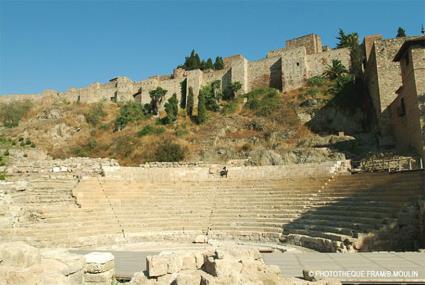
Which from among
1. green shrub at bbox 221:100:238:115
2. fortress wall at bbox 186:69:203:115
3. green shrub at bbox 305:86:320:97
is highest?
fortress wall at bbox 186:69:203:115

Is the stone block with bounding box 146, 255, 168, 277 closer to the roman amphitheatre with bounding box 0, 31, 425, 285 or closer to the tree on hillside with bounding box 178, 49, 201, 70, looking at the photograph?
the roman amphitheatre with bounding box 0, 31, 425, 285

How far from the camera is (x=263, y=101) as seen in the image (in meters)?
34.6

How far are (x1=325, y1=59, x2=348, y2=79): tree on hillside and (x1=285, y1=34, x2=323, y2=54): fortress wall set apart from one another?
412 cm

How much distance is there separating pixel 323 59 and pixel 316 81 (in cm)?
285

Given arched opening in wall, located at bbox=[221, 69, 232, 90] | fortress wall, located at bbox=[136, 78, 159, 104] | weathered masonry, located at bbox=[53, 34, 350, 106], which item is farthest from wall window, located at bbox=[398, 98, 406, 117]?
fortress wall, located at bbox=[136, 78, 159, 104]

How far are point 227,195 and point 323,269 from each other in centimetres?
1045

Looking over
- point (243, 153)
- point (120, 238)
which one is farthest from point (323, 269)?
point (243, 153)

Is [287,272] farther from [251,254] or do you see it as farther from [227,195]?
[227,195]

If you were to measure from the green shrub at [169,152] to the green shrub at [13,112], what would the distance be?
25242mm

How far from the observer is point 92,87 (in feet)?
164

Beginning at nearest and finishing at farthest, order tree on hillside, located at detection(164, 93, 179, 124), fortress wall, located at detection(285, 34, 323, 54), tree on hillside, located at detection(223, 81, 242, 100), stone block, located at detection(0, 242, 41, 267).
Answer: stone block, located at detection(0, 242, 41, 267) < tree on hillside, located at detection(164, 93, 179, 124) < fortress wall, located at detection(285, 34, 323, 54) < tree on hillside, located at detection(223, 81, 242, 100)

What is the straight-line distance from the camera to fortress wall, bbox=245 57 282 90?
126 feet

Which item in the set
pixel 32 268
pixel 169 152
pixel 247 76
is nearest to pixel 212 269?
pixel 32 268

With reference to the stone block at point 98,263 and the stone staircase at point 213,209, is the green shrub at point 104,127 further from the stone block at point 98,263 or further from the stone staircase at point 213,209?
the stone block at point 98,263
